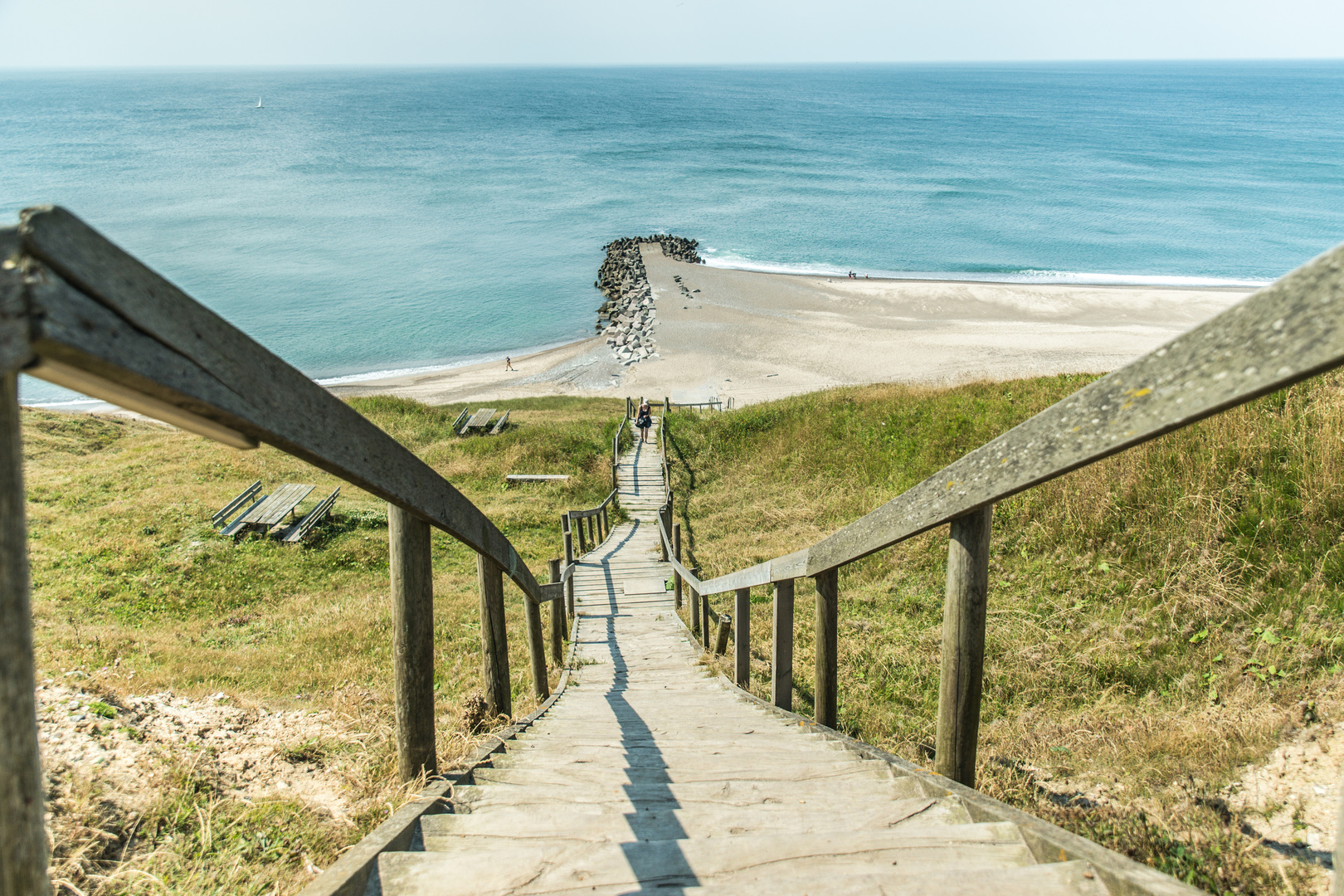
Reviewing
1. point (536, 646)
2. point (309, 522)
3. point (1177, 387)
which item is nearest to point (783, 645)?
point (536, 646)

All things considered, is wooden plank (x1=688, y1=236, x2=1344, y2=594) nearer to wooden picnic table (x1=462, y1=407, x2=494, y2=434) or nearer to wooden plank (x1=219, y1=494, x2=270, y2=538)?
wooden plank (x1=219, y1=494, x2=270, y2=538)

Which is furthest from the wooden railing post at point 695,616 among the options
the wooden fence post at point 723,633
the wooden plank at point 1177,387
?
the wooden plank at point 1177,387

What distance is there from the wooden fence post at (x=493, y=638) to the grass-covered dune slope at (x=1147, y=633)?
Answer: 2273 millimetres

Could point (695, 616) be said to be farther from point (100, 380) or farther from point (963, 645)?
point (100, 380)

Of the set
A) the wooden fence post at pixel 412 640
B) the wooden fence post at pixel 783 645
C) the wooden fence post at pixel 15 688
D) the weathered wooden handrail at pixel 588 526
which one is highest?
the wooden fence post at pixel 15 688

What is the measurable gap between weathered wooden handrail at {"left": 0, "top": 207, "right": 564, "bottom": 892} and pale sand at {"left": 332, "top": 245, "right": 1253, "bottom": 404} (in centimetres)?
3150

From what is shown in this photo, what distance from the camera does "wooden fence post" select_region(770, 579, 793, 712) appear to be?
12.9ft

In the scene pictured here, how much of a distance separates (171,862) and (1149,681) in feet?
18.0

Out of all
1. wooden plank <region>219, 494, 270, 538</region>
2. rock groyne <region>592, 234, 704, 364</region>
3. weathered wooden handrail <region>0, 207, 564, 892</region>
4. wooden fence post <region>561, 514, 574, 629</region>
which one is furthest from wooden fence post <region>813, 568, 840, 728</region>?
rock groyne <region>592, 234, 704, 364</region>

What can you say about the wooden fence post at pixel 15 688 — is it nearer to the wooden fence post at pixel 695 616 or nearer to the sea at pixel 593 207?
the wooden fence post at pixel 695 616

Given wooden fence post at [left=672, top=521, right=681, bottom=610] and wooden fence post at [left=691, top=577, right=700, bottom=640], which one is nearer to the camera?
wooden fence post at [left=691, top=577, right=700, bottom=640]

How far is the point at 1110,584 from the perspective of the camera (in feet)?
20.7

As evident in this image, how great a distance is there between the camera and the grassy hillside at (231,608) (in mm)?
2648

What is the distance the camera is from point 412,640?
8.43ft
